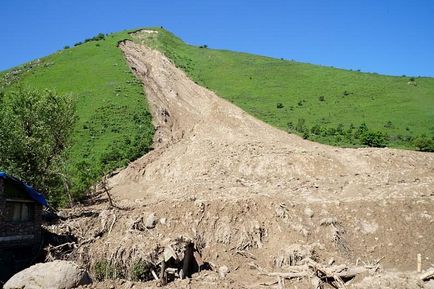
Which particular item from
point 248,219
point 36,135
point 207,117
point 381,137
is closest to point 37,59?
point 207,117

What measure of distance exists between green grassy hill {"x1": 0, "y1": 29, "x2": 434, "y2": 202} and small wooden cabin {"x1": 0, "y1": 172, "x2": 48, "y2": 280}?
25.9ft

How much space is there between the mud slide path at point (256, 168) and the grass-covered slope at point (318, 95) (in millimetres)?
8201

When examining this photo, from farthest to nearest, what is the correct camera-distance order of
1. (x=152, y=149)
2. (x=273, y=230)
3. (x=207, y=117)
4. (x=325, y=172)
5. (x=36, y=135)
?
(x=207, y=117)
(x=152, y=149)
(x=325, y=172)
(x=36, y=135)
(x=273, y=230)

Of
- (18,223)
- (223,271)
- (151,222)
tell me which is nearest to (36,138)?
(18,223)

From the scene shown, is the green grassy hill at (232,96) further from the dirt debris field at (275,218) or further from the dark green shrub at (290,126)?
the dirt debris field at (275,218)

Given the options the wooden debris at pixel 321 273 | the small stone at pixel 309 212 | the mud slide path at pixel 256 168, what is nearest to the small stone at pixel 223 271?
the wooden debris at pixel 321 273

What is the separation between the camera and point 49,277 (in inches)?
725

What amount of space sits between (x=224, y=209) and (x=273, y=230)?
310cm

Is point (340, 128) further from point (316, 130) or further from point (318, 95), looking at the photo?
point (318, 95)

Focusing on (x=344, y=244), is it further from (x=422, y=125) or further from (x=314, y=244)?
(x=422, y=125)

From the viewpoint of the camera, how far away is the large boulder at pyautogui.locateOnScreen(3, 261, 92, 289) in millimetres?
18234

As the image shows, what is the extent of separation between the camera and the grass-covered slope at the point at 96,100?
39281mm

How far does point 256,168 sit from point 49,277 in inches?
691

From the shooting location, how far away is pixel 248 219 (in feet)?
80.1
